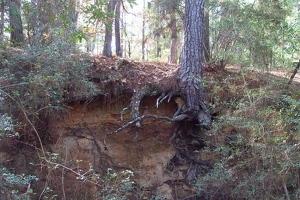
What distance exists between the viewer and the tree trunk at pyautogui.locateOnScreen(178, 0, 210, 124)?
729 centimetres

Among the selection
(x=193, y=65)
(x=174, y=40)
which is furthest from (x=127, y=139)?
(x=174, y=40)

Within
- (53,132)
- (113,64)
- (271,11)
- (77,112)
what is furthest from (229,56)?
(53,132)

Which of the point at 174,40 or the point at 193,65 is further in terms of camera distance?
the point at 174,40

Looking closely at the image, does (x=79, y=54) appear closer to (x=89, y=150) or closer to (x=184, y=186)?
(x=89, y=150)

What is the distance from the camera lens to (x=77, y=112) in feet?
25.3

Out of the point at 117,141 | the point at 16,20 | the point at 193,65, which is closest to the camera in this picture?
the point at 193,65

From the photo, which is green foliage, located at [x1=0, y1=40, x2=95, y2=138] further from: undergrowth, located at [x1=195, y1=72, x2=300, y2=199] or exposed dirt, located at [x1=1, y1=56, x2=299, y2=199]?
undergrowth, located at [x1=195, y1=72, x2=300, y2=199]

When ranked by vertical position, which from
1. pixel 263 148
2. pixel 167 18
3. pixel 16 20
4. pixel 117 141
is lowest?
pixel 117 141

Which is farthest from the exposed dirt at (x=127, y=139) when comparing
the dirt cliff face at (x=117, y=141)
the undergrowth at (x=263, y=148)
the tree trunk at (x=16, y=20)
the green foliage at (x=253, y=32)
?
the tree trunk at (x=16, y=20)

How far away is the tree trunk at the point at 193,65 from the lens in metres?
7.29

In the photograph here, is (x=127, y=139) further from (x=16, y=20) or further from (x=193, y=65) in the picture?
(x=16, y=20)

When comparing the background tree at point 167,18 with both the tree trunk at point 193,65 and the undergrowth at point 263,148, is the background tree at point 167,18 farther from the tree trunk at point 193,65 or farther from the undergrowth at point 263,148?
the undergrowth at point 263,148

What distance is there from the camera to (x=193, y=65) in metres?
7.30

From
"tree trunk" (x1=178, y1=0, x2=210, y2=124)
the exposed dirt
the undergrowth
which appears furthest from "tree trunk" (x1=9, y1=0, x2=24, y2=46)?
the undergrowth
